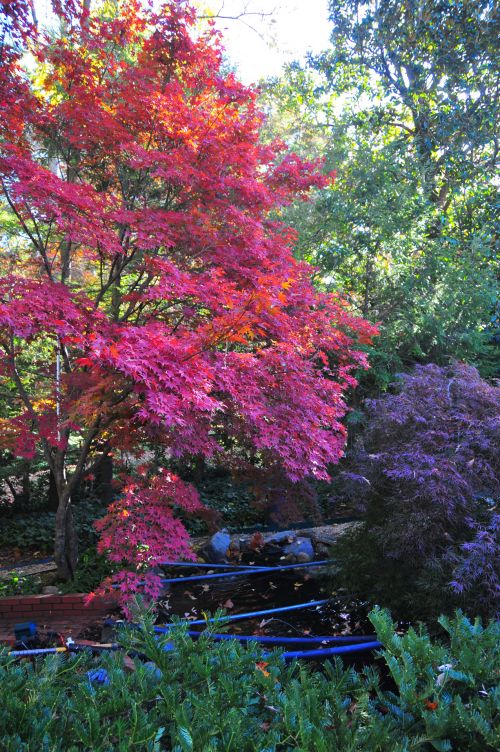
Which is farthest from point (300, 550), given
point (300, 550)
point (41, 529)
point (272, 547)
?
point (41, 529)

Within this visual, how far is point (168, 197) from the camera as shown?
446 centimetres

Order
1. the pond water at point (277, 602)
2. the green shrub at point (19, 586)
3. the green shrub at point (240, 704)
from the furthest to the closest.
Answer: the green shrub at point (19, 586) < the pond water at point (277, 602) < the green shrub at point (240, 704)

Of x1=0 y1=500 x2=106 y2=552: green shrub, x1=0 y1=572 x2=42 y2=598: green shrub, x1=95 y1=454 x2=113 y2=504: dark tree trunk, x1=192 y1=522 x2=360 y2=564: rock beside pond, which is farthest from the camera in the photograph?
x1=95 y1=454 x2=113 y2=504: dark tree trunk

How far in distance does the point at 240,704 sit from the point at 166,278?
234 centimetres

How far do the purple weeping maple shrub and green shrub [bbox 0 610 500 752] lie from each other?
1006 millimetres

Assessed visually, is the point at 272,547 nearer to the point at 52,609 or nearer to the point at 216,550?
the point at 216,550

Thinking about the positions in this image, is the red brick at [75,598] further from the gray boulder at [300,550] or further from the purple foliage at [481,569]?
the purple foliage at [481,569]

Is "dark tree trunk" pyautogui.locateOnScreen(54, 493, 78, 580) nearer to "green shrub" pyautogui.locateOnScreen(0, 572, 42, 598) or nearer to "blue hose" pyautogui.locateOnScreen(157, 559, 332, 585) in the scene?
"green shrub" pyautogui.locateOnScreen(0, 572, 42, 598)

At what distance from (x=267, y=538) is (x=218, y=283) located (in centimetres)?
369

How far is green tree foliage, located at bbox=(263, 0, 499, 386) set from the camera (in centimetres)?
746

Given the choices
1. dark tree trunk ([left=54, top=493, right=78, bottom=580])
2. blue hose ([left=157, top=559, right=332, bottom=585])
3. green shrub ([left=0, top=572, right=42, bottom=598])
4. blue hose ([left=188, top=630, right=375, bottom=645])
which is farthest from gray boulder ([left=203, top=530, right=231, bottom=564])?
blue hose ([left=188, top=630, right=375, bottom=645])

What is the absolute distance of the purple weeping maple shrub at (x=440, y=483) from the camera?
299cm

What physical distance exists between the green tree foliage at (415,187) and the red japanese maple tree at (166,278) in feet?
10.5

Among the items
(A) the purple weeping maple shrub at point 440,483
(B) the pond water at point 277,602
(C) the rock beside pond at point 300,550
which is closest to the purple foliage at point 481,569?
(A) the purple weeping maple shrub at point 440,483
